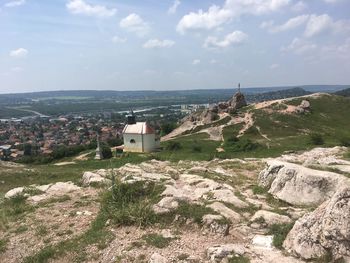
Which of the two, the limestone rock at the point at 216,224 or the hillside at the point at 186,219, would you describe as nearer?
the hillside at the point at 186,219

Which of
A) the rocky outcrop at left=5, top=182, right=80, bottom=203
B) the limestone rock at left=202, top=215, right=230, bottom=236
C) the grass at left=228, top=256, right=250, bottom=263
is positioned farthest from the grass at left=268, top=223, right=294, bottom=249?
the rocky outcrop at left=5, top=182, right=80, bottom=203

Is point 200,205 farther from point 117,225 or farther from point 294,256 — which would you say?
point 294,256

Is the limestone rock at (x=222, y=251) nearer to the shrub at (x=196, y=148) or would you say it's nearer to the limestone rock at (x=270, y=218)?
the limestone rock at (x=270, y=218)

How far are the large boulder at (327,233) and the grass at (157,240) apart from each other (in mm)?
3242

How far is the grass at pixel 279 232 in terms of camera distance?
1043cm

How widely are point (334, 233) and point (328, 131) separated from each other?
54824mm

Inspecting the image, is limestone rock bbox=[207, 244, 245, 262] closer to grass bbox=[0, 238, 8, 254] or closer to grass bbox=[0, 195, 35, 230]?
grass bbox=[0, 238, 8, 254]

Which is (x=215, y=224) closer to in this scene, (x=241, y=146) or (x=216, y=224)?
(x=216, y=224)

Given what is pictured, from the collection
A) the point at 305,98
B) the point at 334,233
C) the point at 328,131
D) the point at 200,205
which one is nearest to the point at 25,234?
the point at 200,205

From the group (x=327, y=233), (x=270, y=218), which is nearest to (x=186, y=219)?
(x=270, y=218)

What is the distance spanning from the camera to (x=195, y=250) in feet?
34.6

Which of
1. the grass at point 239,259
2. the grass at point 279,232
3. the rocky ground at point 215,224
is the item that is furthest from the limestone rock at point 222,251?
the grass at point 279,232

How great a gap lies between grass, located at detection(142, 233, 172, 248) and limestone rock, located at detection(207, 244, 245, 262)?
1292 mm

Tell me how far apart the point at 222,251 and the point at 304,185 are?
5.27 meters
